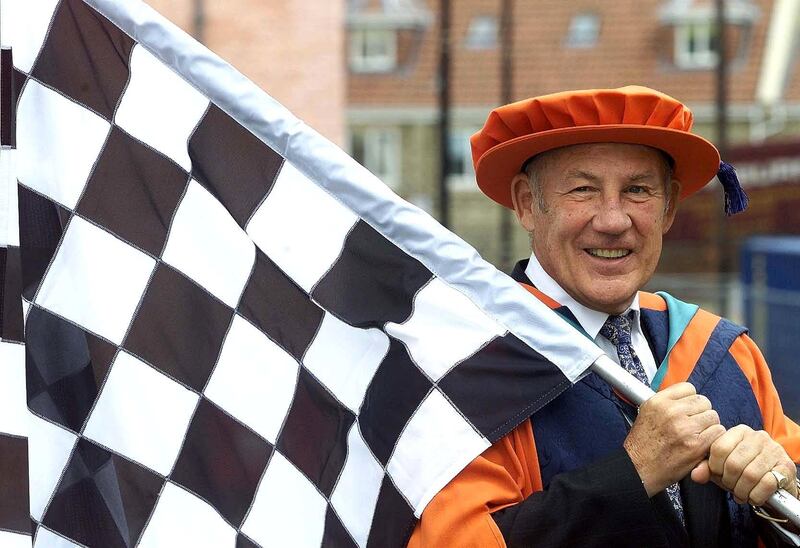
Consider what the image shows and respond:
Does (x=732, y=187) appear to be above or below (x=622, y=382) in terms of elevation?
above

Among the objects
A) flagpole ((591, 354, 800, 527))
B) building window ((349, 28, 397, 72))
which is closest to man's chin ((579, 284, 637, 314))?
flagpole ((591, 354, 800, 527))

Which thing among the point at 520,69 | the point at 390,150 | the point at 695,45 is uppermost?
the point at 695,45

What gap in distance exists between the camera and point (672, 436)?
2113mm

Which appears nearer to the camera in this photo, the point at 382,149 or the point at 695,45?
the point at 382,149

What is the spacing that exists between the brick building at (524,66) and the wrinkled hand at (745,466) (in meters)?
25.0

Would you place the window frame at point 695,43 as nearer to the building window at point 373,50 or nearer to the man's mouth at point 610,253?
the building window at point 373,50

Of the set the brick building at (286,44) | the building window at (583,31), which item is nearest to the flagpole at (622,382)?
the brick building at (286,44)

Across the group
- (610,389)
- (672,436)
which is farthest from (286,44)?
(672,436)

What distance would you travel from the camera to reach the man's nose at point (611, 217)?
7.77ft

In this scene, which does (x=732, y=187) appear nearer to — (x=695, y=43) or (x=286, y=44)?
(x=286, y=44)

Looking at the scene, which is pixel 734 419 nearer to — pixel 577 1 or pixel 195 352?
pixel 195 352

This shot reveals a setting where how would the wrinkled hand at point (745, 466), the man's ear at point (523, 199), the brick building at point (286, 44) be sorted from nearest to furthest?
1. the wrinkled hand at point (745, 466)
2. the man's ear at point (523, 199)
3. the brick building at point (286, 44)

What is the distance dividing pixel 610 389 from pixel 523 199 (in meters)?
0.46

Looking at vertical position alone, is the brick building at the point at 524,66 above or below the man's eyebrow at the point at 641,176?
above
